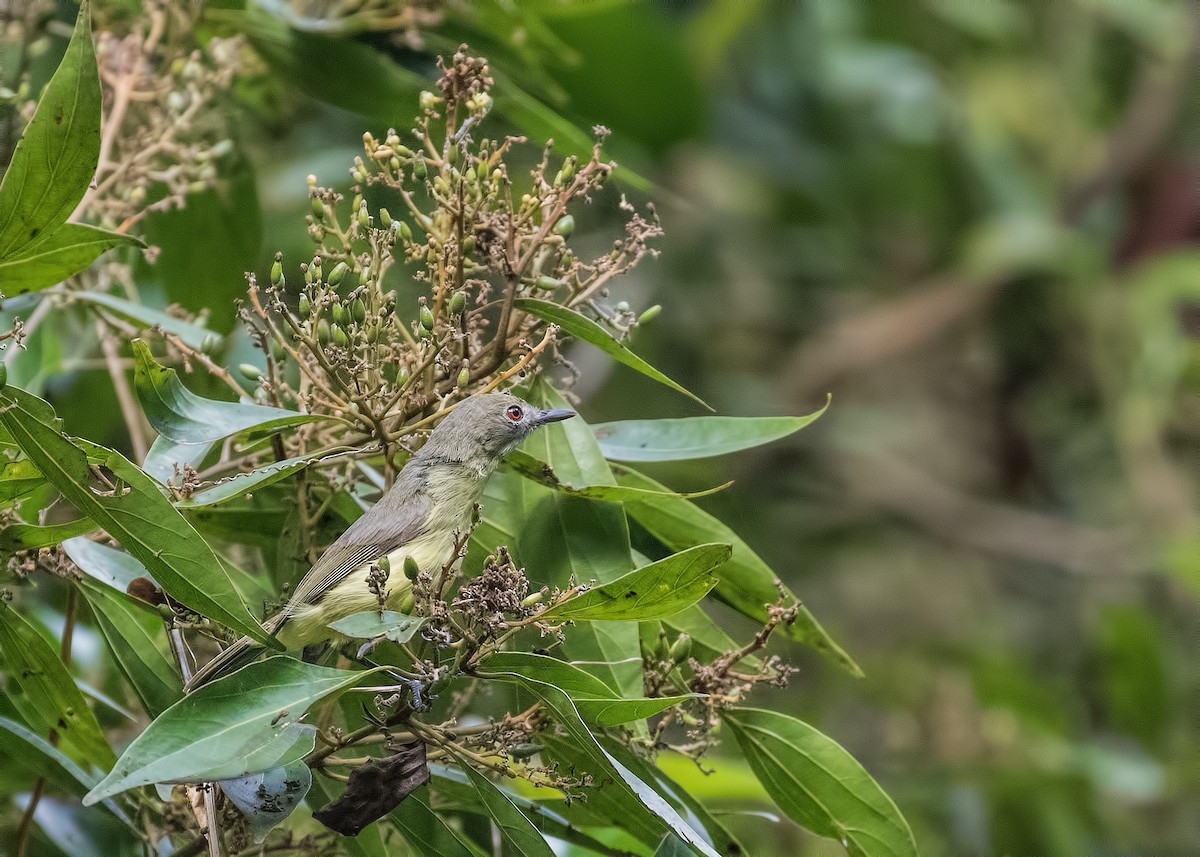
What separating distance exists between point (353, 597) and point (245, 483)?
39cm

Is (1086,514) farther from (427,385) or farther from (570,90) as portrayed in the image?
(427,385)

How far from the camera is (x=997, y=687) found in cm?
666

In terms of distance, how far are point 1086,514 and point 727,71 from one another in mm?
3976

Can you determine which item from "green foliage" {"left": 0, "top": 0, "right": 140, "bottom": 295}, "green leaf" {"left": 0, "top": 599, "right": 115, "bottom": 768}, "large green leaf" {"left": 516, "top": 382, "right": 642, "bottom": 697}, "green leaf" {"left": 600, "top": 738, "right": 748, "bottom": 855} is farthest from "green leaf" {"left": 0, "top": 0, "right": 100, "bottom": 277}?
"green leaf" {"left": 600, "top": 738, "right": 748, "bottom": 855}

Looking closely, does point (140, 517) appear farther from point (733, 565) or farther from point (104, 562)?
point (733, 565)

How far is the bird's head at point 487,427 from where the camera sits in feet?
8.44

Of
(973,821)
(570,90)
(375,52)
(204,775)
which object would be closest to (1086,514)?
(973,821)

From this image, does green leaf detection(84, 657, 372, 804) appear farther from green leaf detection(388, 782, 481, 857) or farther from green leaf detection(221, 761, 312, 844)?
green leaf detection(388, 782, 481, 857)

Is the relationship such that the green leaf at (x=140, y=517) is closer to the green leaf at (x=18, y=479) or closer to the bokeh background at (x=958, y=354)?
the green leaf at (x=18, y=479)

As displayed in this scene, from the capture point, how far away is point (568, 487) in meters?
2.52

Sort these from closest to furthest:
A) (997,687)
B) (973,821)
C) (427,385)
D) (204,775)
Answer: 1. (204,775)
2. (427,385)
3. (973,821)
4. (997,687)

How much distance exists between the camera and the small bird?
2.58 metres

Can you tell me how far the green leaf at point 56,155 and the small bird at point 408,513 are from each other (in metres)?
0.80

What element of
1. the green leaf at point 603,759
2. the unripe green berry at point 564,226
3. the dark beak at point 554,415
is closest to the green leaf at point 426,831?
the green leaf at point 603,759
